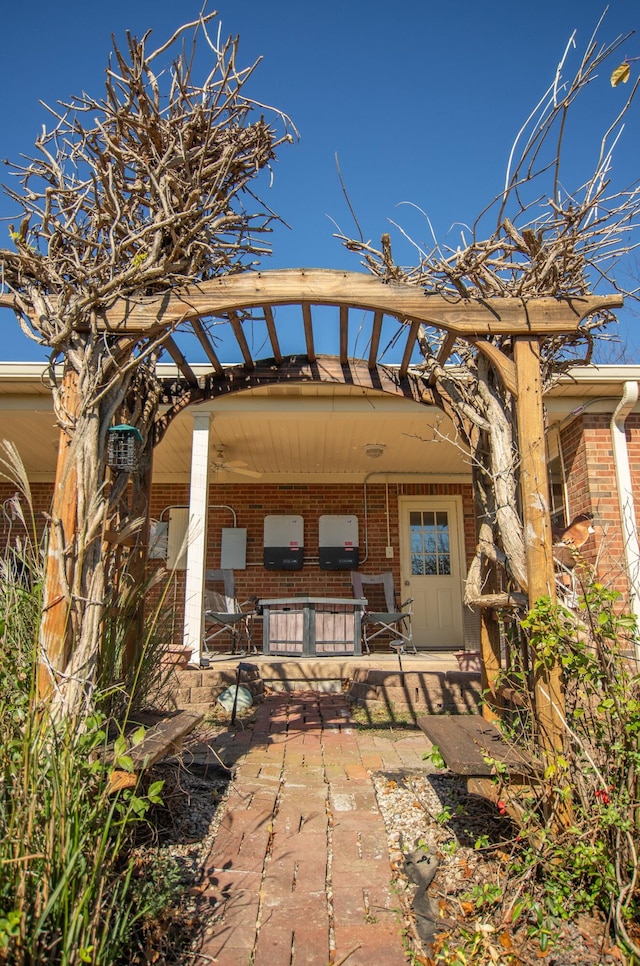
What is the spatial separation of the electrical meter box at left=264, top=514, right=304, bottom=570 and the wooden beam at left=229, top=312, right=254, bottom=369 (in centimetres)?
474

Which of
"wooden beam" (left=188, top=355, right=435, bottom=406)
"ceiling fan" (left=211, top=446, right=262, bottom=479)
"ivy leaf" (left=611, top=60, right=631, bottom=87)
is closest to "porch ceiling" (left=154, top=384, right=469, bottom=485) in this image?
"ceiling fan" (left=211, top=446, right=262, bottom=479)

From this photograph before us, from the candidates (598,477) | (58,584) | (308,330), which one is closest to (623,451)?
(598,477)

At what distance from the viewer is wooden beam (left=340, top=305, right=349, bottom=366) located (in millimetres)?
3213

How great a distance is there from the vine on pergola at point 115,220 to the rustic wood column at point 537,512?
1.47m

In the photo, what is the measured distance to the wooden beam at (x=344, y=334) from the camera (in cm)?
321

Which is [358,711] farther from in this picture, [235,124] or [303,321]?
[235,124]

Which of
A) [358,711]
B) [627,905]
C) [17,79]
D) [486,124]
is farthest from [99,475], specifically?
[486,124]

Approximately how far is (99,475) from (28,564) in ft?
1.50

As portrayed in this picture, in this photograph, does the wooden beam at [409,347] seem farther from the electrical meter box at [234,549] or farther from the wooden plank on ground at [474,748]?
the electrical meter box at [234,549]

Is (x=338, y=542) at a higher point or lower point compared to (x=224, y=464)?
lower

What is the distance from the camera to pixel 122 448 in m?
2.92

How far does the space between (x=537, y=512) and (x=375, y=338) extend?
4.74 feet

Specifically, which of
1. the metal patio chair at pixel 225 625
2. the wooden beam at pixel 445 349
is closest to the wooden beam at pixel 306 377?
the wooden beam at pixel 445 349

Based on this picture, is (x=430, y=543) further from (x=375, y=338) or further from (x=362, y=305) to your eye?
(x=362, y=305)
